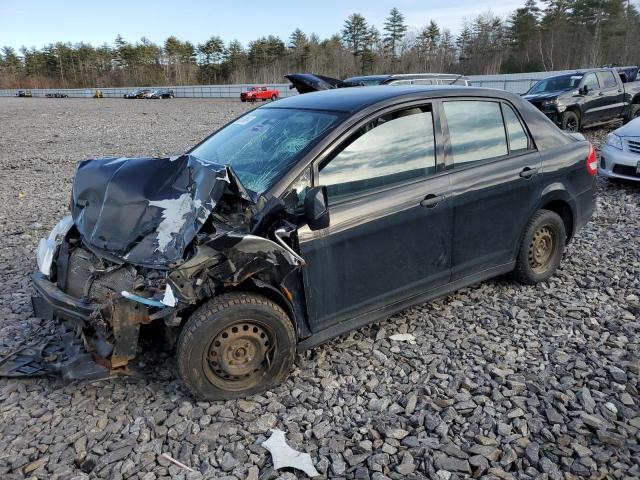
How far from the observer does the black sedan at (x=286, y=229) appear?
2.82 metres

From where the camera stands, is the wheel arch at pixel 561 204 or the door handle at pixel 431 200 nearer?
the door handle at pixel 431 200

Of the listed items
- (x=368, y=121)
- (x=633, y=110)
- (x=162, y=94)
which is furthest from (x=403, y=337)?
(x=162, y=94)

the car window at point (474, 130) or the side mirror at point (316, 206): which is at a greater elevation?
the car window at point (474, 130)

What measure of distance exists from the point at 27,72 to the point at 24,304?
12262cm

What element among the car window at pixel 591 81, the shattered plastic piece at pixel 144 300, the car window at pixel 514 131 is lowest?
the shattered plastic piece at pixel 144 300

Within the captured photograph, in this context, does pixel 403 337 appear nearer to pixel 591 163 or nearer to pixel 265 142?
pixel 265 142

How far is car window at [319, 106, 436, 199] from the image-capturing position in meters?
3.23

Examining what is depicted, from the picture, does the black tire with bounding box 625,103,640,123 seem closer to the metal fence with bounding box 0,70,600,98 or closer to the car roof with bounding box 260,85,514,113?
the metal fence with bounding box 0,70,600,98

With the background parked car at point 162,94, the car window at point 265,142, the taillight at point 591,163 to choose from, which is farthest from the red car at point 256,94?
the car window at point 265,142

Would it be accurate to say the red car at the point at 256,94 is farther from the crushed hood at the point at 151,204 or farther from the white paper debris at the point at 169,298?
the white paper debris at the point at 169,298

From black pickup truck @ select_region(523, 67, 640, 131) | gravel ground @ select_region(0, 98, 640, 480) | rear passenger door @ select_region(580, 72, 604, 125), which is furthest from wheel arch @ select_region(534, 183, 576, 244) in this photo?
rear passenger door @ select_region(580, 72, 604, 125)

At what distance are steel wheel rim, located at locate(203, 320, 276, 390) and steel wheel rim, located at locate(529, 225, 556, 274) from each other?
262 centimetres

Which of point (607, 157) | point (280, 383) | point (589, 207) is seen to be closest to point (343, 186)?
point (280, 383)

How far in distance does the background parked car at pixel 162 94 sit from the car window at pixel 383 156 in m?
58.8
